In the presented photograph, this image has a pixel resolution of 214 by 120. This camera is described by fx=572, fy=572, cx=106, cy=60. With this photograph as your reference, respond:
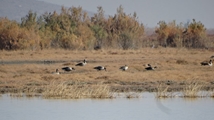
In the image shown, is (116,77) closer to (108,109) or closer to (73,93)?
(73,93)

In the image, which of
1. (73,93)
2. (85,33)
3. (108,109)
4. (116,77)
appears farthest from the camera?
(85,33)

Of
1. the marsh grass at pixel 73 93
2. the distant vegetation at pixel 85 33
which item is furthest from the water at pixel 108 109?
the distant vegetation at pixel 85 33

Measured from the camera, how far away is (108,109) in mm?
19578

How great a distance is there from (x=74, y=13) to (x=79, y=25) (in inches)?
129

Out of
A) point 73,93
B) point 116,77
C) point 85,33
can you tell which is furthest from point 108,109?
point 85,33

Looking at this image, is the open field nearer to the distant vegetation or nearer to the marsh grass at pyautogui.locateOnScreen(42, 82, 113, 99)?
the marsh grass at pyautogui.locateOnScreen(42, 82, 113, 99)

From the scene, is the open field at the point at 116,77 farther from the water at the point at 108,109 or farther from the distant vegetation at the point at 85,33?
the distant vegetation at the point at 85,33

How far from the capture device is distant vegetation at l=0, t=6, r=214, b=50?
56719mm

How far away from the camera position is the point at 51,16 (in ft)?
222

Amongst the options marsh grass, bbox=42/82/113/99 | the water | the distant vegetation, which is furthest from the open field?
the distant vegetation

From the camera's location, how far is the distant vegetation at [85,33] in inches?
2233

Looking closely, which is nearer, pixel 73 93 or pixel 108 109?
pixel 108 109

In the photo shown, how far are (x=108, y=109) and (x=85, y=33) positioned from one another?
44671mm

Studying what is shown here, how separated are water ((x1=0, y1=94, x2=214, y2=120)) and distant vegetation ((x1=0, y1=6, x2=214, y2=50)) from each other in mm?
34621
